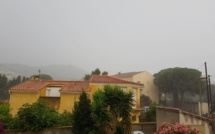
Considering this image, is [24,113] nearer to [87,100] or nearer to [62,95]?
[87,100]

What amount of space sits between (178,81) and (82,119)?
55563mm

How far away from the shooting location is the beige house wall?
6895 centimetres

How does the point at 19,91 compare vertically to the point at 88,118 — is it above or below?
above

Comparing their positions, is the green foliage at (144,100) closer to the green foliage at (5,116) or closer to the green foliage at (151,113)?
the green foliage at (151,113)

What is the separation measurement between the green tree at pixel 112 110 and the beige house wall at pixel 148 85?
53.2 m

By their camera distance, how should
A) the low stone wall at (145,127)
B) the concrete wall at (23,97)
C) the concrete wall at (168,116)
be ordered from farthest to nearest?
the concrete wall at (23,97) → the low stone wall at (145,127) → the concrete wall at (168,116)

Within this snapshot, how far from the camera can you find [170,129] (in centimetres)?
1041

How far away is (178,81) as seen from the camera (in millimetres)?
64500

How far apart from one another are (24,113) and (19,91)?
1026 cm

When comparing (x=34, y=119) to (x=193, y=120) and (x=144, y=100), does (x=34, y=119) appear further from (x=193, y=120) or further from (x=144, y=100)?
(x=144, y=100)

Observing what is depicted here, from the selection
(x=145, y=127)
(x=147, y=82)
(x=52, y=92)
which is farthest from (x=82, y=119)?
(x=147, y=82)

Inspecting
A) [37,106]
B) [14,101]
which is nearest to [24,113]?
[37,106]

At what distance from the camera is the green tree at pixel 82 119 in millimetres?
14883

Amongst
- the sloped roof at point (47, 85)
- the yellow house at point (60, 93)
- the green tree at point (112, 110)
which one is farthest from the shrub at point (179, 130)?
the sloped roof at point (47, 85)
